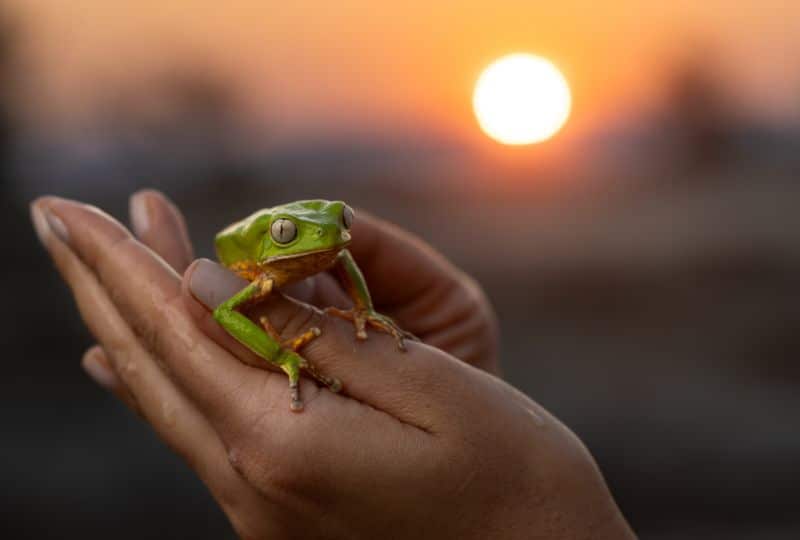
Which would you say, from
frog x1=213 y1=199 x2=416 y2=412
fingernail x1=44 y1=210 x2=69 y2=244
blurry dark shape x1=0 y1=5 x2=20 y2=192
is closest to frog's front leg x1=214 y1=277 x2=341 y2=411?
frog x1=213 y1=199 x2=416 y2=412

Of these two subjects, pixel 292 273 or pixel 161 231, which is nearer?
pixel 292 273

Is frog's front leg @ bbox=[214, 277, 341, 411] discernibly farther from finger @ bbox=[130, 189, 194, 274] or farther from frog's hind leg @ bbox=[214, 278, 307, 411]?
finger @ bbox=[130, 189, 194, 274]

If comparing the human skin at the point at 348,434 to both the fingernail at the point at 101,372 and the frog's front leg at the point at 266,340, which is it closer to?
the frog's front leg at the point at 266,340

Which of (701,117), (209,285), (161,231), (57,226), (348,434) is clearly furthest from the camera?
(701,117)

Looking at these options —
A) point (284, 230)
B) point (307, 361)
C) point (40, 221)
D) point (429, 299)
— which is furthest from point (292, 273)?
point (429, 299)

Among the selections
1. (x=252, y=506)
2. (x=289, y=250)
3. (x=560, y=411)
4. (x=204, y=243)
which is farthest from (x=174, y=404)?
(x=204, y=243)

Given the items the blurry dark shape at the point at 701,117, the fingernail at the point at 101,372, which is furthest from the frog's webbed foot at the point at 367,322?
the blurry dark shape at the point at 701,117

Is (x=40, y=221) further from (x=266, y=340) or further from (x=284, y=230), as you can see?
(x=266, y=340)
